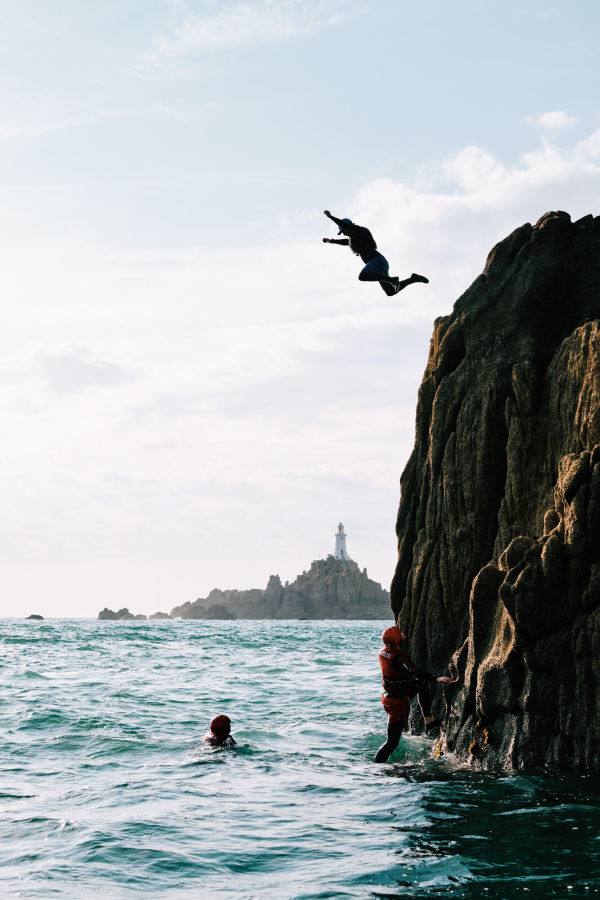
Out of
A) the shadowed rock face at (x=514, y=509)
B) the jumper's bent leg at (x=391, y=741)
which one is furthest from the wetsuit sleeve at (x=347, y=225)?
the jumper's bent leg at (x=391, y=741)

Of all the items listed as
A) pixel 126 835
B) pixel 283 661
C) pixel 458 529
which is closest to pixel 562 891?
pixel 126 835

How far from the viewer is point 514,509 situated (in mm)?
14703

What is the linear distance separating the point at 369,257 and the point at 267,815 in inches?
369

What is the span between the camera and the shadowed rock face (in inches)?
472

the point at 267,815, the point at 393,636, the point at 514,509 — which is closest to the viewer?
the point at 267,815

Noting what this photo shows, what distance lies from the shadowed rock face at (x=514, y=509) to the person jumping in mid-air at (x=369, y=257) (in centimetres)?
269

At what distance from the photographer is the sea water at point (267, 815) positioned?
8.20 metres

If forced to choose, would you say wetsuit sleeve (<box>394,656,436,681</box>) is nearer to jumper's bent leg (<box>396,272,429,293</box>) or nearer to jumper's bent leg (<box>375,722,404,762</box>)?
jumper's bent leg (<box>375,722,404,762</box>)

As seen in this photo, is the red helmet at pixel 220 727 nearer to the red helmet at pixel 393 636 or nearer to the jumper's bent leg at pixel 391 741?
the jumper's bent leg at pixel 391 741

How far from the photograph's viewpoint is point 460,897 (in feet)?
24.6

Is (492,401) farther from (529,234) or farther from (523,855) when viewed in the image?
(523,855)

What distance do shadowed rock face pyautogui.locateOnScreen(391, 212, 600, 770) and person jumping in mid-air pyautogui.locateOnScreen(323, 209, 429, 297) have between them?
2686 millimetres

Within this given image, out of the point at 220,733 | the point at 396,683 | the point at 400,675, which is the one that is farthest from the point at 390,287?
the point at 220,733

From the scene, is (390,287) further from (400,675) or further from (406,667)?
(400,675)
